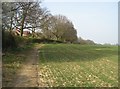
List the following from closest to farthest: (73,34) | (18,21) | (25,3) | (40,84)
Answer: (40,84) < (25,3) < (18,21) < (73,34)

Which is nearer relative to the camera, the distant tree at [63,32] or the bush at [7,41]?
the bush at [7,41]

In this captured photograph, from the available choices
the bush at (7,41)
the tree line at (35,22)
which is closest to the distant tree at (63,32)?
the tree line at (35,22)

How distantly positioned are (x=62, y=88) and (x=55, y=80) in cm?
200

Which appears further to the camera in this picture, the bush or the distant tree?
the distant tree

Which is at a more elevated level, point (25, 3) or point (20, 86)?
point (25, 3)

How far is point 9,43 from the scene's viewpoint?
3372 cm

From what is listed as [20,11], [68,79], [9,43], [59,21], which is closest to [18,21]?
[20,11]

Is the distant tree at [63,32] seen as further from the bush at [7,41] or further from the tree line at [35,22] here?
the bush at [7,41]

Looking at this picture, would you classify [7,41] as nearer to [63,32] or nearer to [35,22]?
[35,22]

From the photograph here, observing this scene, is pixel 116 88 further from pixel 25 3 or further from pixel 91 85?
pixel 25 3

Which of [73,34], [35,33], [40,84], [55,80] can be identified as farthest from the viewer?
[73,34]

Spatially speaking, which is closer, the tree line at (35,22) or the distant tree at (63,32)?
the tree line at (35,22)

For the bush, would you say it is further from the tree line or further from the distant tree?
the distant tree

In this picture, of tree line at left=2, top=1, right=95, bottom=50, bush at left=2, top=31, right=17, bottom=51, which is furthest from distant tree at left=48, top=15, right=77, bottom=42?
bush at left=2, top=31, right=17, bottom=51
